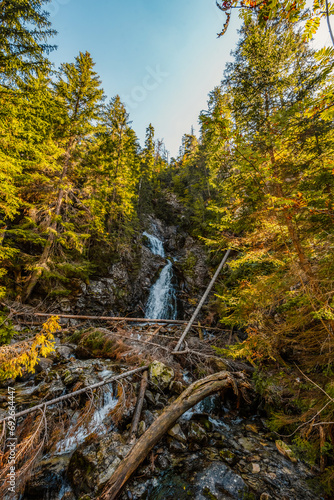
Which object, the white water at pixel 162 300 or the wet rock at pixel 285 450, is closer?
the wet rock at pixel 285 450

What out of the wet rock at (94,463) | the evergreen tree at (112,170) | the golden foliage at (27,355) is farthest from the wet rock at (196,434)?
the evergreen tree at (112,170)

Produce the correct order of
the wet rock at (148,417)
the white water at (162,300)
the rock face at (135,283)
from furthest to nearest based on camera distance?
the white water at (162,300), the rock face at (135,283), the wet rock at (148,417)

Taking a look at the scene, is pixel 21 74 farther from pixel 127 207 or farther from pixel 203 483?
pixel 203 483

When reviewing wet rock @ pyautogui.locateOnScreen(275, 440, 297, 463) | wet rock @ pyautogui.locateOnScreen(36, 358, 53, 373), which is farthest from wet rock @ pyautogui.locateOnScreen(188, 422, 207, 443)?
wet rock @ pyautogui.locateOnScreen(36, 358, 53, 373)

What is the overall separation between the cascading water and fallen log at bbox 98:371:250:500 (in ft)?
30.7

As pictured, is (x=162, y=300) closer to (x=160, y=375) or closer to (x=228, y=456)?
(x=160, y=375)

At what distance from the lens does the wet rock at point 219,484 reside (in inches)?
146

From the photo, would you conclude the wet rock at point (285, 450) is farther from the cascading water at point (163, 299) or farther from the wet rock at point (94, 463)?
the cascading water at point (163, 299)

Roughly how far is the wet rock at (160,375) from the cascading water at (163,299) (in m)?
8.57

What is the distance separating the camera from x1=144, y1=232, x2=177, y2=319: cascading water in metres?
15.8

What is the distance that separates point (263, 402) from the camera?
21.2ft

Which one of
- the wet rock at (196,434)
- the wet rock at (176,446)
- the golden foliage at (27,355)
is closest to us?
the golden foliage at (27,355)

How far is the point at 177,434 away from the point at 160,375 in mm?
1839

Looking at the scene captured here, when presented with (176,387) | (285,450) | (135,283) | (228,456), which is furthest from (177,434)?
(135,283)
